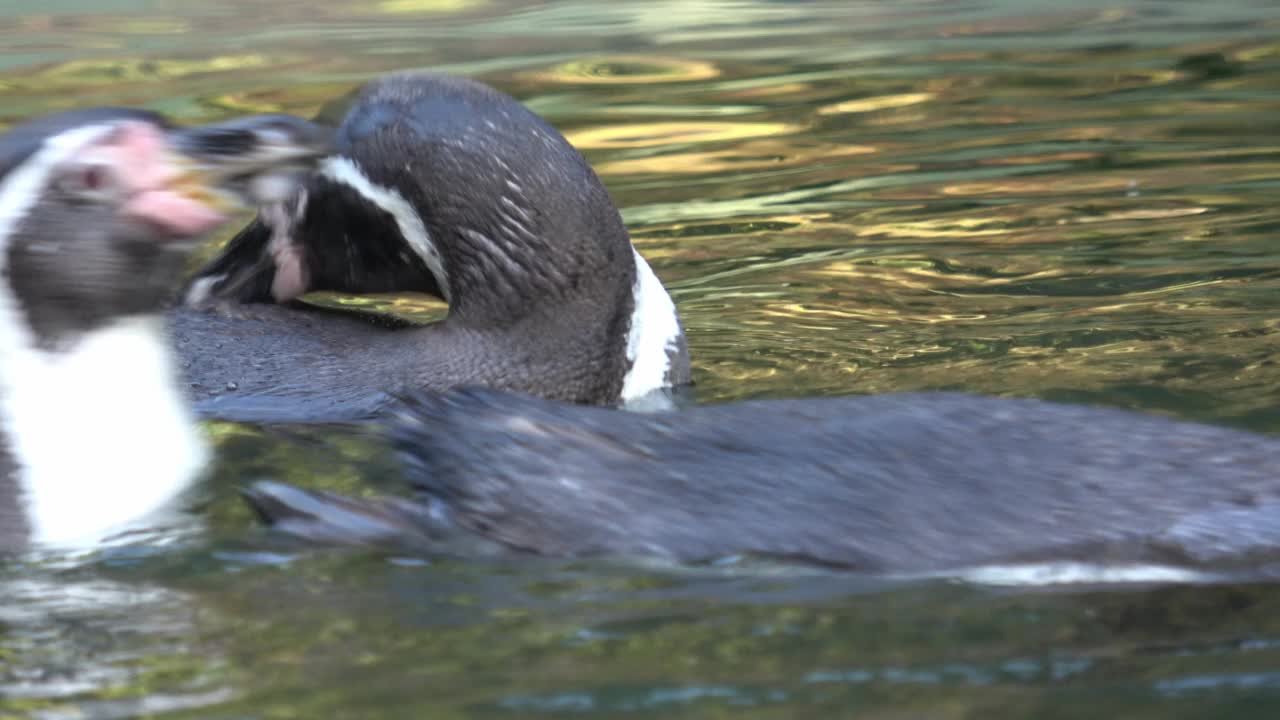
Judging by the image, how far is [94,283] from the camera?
331cm

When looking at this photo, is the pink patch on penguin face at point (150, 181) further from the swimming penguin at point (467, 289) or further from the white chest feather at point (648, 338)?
the white chest feather at point (648, 338)

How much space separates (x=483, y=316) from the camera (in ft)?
13.9

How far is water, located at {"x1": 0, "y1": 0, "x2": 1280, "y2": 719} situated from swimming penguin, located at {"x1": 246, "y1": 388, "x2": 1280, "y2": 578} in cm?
5

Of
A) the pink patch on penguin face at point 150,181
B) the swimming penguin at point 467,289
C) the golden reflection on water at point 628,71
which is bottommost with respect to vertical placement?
the golden reflection on water at point 628,71

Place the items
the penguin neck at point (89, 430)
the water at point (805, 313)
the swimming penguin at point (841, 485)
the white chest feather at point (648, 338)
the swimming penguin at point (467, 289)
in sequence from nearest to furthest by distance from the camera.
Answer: the water at point (805, 313) < the swimming penguin at point (841, 485) < the penguin neck at point (89, 430) < the swimming penguin at point (467, 289) < the white chest feather at point (648, 338)

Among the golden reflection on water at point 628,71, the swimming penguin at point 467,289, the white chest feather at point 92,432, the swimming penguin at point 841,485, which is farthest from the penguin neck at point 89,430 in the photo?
the golden reflection on water at point 628,71

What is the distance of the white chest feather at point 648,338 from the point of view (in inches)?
170

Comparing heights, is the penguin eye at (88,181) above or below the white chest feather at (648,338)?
above

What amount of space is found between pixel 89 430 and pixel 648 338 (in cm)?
144

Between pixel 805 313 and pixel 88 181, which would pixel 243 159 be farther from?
pixel 805 313

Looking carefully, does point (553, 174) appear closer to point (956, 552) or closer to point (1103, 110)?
point (956, 552)

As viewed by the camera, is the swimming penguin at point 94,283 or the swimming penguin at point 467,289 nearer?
the swimming penguin at point 94,283

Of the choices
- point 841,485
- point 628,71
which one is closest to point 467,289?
point 841,485

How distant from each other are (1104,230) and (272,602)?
3.65 meters
